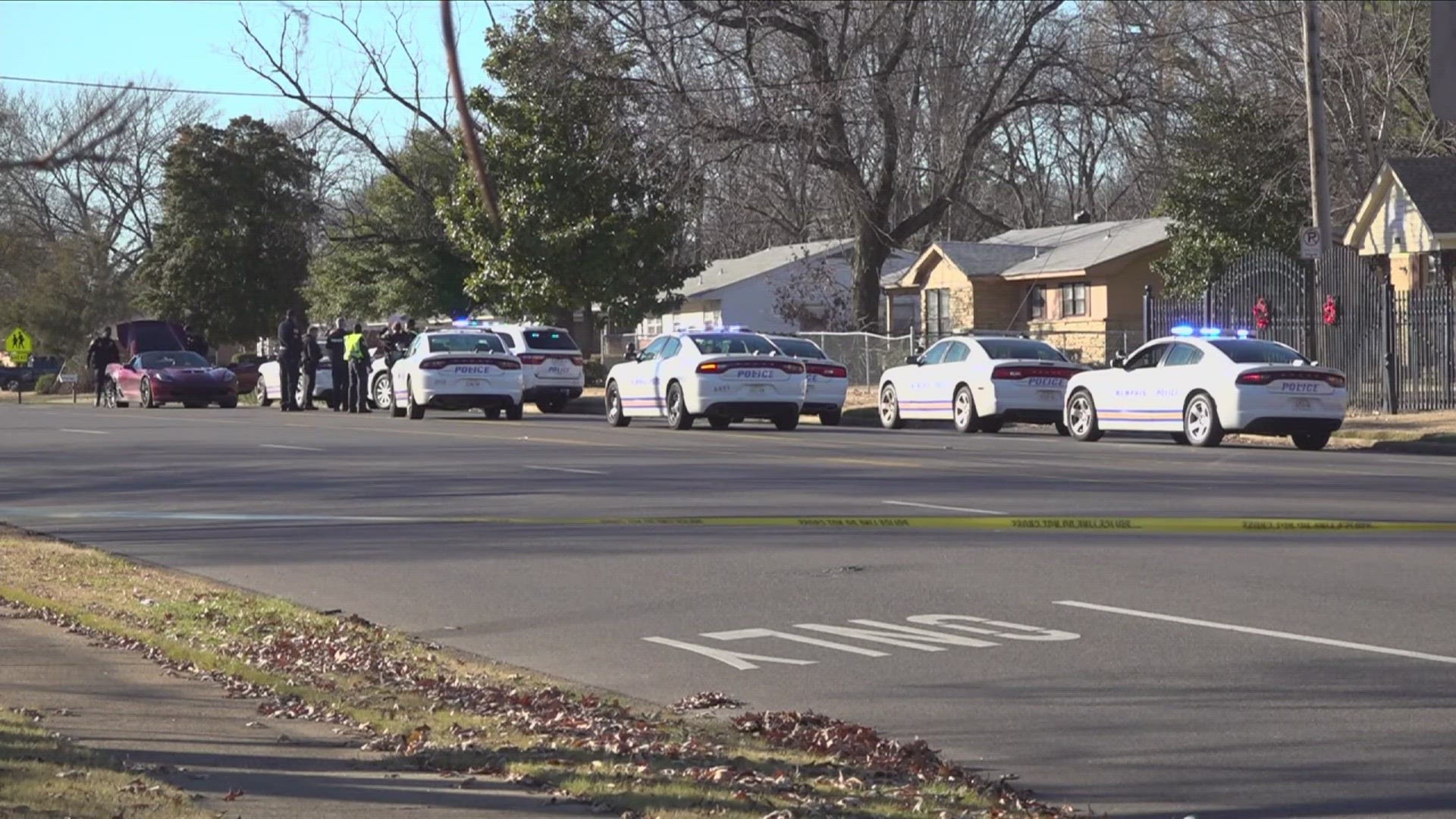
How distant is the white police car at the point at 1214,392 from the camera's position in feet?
80.7

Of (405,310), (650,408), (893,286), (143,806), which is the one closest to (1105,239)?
(893,286)

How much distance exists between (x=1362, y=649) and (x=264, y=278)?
64970mm

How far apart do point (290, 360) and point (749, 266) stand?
114 ft

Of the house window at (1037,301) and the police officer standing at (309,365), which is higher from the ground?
the house window at (1037,301)

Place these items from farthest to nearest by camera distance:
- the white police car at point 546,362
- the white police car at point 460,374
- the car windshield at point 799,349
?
the white police car at point 546,362 < the car windshield at point 799,349 < the white police car at point 460,374

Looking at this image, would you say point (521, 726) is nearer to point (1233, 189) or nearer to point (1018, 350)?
point (1018, 350)

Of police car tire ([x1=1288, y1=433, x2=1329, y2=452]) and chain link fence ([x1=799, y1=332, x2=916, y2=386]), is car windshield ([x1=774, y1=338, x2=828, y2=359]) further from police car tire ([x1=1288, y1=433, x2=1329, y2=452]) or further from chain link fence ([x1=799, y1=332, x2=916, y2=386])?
police car tire ([x1=1288, y1=433, x2=1329, y2=452])

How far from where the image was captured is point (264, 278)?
7112 centimetres

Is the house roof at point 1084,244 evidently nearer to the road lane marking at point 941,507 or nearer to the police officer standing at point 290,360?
the police officer standing at point 290,360

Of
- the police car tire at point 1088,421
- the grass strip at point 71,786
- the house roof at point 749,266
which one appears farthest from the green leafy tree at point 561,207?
the grass strip at point 71,786

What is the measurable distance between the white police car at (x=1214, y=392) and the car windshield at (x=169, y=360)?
79.1 feet

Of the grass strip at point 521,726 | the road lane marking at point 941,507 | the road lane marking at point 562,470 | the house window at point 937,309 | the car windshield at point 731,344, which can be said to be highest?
the house window at point 937,309

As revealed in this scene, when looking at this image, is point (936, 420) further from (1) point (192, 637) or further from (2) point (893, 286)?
(2) point (893, 286)

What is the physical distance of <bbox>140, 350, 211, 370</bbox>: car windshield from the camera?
43.9 m
